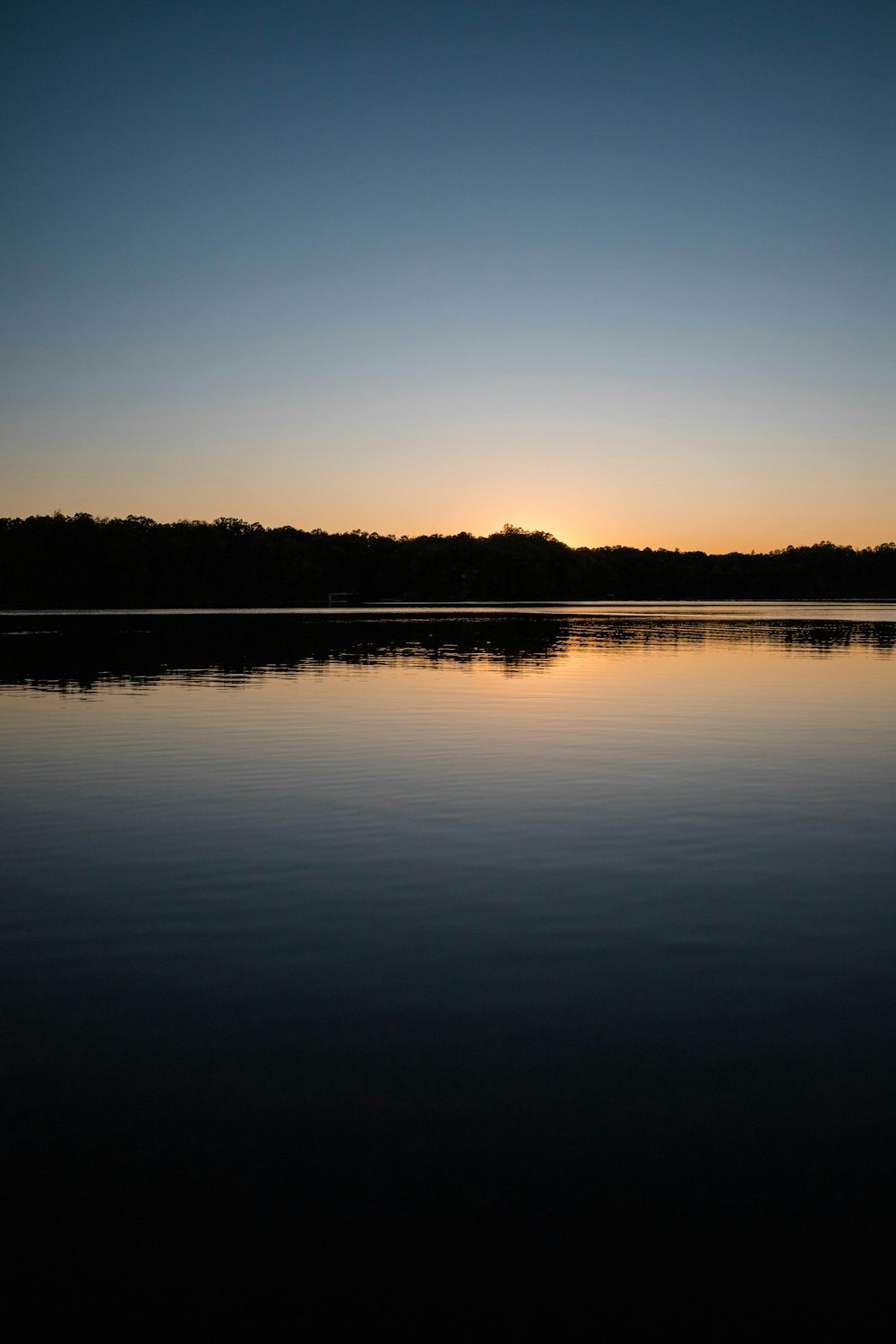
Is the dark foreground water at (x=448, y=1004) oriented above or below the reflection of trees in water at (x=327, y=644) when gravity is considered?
below

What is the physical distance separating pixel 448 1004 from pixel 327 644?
2323 inches

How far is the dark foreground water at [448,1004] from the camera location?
5.72 metres

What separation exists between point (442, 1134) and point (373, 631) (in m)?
80.0

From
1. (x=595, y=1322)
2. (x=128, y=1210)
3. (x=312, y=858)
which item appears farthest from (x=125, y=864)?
(x=595, y=1322)

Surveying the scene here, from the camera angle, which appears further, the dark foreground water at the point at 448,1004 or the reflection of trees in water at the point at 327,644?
the reflection of trees in water at the point at 327,644

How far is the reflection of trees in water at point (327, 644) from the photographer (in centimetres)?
4434

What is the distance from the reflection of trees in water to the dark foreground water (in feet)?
74.7

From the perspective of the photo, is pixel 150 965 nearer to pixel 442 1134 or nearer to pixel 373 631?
pixel 442 1134

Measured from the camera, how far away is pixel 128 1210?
5.69m

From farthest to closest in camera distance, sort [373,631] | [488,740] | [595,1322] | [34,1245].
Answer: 1. [373,631]
2. [488,740]
3. [34,1245]
4. [595,1322]

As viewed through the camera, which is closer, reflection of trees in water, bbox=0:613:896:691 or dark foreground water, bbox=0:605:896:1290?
dark foreground water, bbox=0:605:896:1290

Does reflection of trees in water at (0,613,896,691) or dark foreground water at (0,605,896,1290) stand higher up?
reflection of trees in water at (0,613,896,691)

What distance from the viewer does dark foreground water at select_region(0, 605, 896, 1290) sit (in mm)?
5719

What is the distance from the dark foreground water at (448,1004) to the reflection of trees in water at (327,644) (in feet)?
74.7
